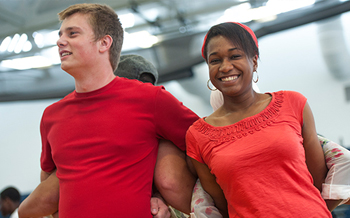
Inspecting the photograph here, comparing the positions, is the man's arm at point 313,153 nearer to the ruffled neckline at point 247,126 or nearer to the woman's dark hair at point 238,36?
the ruffled neckline at point 247,126

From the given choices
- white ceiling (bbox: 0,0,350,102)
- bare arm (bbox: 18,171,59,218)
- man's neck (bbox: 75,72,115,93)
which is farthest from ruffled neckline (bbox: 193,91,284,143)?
white ceiling (bbox: 0,0,350,102)

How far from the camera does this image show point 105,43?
1184 millimetres

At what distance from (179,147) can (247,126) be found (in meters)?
0.29

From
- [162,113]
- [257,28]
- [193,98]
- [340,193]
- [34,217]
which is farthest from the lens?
[193,98]

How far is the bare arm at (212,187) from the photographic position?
101 cm

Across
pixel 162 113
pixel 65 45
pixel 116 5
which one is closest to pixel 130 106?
pixel 162 113

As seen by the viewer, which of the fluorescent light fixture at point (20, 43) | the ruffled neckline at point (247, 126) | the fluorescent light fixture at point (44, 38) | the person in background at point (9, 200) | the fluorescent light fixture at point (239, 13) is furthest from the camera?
the fluorescent light fixture at point (20, 43)

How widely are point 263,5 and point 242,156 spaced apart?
3.63 metres

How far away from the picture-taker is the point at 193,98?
4.20 meters

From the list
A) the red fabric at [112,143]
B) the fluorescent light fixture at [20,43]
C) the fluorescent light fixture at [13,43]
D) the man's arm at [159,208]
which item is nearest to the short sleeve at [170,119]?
the red fabric at [112,143]

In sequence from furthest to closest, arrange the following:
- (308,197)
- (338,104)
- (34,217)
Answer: (338,104), (34,217), (308,197)

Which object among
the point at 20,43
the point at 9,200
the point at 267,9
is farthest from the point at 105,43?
the point at 20,43

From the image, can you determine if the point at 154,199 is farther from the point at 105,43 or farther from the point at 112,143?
the point at 105,43

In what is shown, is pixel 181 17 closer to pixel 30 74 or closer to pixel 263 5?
pixel 263 5
